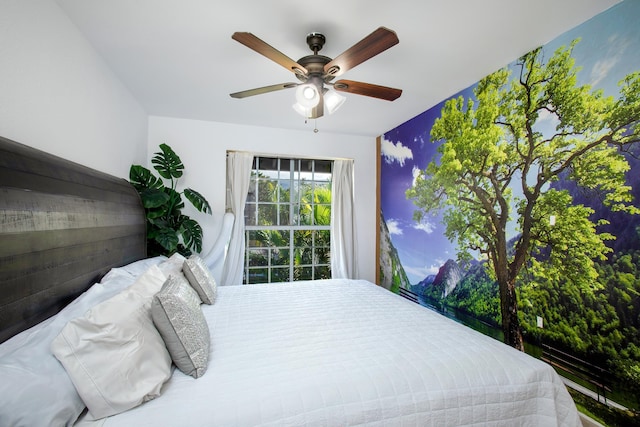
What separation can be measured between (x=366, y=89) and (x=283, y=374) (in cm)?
172

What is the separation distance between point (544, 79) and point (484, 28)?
610 millimetres

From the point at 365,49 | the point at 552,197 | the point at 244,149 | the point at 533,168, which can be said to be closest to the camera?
the point at 365,49

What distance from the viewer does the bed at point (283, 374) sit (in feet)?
2.89

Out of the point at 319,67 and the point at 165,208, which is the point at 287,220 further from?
the point at 319,67

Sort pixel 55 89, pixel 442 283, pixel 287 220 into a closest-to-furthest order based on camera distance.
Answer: pixel 55 89
pixel 442 283
pixel 287 220

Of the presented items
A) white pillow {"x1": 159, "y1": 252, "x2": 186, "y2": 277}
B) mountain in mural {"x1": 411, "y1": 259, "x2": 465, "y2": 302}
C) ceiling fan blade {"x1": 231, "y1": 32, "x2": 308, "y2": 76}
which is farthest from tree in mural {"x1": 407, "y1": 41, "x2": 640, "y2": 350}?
white pillow {"x1": 159, "y1": 252, "x2": 186, "y2": 277}

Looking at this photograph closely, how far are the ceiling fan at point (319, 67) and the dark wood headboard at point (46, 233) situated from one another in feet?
3.46

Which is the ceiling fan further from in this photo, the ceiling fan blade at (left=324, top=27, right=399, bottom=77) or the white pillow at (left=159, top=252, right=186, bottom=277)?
the white pillow at (left=159, top=252, right=186, bottom=277)

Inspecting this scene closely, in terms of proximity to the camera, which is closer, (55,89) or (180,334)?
(180,334)

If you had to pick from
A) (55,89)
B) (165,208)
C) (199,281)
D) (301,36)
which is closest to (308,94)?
(301,36)

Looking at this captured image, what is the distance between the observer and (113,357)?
0.95 meters

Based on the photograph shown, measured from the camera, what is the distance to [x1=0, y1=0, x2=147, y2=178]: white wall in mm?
1255

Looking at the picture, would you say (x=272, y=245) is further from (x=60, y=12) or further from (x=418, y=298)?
(x=60, y=12)

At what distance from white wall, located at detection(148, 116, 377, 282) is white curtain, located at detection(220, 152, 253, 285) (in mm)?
119
